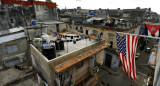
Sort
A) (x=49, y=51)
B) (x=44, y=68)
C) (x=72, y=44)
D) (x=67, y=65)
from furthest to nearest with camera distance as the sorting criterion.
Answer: (x=72, y=44), (x=44, y=68), (x=49, y=51), (x=67, y=65)

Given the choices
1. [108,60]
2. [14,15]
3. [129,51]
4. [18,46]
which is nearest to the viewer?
[129,51]

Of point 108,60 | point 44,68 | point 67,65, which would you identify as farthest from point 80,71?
point 108,60

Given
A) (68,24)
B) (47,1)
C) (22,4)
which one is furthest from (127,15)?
(22,4)

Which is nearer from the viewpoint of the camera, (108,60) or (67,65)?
(67,65)

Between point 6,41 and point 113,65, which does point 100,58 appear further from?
point 6,41

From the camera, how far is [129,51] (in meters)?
8.95

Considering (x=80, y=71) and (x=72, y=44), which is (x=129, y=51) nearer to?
(x=80, y=71)

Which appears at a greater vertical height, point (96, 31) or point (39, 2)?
point (39, 2)

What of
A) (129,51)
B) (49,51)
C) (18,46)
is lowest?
(18,46)

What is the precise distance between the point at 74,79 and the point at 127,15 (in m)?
43.5

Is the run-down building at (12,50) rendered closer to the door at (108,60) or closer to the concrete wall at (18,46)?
the concrete wall at (18,46)

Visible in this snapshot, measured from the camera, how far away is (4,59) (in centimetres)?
1716

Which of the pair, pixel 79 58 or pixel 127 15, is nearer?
pixel 79 58

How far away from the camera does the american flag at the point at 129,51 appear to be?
8.59 m
